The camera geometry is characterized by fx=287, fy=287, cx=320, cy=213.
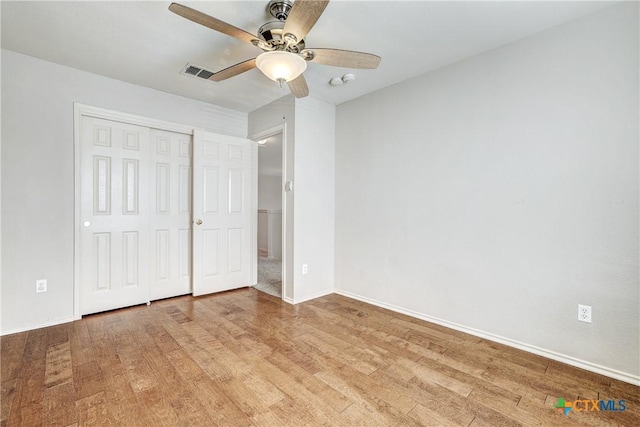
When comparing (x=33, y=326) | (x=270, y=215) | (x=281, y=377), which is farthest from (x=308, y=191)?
(x=270, y=215)

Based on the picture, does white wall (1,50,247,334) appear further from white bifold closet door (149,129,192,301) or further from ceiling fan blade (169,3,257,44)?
ceiling fan blade (169,3,257,44)

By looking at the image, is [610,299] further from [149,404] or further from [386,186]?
[149,404]

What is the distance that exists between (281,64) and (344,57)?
0.43 metres

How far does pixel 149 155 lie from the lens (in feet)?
10.7

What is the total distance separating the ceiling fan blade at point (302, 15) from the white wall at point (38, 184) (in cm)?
249

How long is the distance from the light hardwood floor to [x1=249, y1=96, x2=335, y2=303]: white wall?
0.80 meters

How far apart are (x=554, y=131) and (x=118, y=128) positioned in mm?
3997

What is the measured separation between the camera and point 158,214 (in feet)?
11.1

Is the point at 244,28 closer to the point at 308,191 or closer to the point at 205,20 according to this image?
the point at 205,20

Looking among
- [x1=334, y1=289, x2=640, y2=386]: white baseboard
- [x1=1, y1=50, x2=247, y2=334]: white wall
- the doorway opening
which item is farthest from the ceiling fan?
the doorway opening

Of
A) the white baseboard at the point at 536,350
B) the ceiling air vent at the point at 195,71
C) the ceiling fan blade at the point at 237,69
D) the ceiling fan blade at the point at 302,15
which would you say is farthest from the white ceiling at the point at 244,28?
the white baseboard at the point at 536,350

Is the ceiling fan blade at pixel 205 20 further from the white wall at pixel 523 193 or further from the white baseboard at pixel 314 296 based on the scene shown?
the white baseboard at pixel 314 296

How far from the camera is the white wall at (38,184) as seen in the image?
2.48 metres

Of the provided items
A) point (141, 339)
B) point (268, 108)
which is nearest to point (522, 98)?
point (268, 108)
